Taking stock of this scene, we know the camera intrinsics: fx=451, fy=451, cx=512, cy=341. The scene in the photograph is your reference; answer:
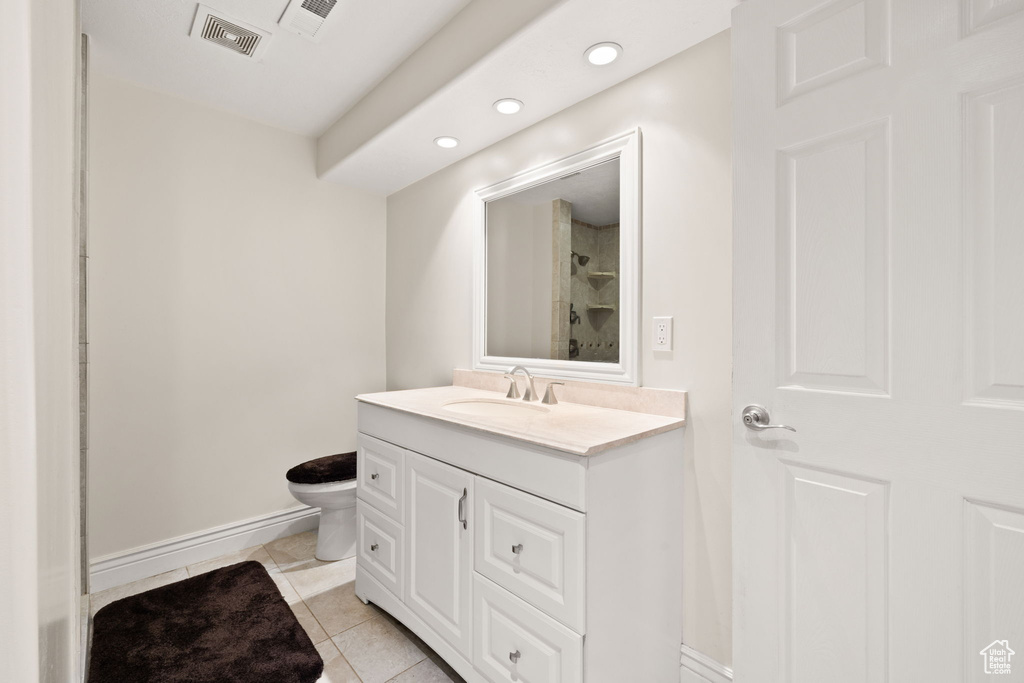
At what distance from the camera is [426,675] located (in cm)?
159

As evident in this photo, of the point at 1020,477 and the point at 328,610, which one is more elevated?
the point at 1020,477

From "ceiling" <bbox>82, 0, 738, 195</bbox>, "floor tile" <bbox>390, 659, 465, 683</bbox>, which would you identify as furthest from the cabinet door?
"ceiling" <bbox>82, 0, 738, 195</bbox>

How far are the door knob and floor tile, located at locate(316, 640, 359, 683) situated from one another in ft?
5.07

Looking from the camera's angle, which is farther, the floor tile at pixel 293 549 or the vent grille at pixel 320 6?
the floor tile at pixel 293 549

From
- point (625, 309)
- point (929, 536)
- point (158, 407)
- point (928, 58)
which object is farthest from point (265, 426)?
point (928, 58)

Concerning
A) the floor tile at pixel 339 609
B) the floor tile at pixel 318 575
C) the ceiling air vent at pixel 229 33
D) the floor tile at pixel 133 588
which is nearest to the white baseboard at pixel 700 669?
the floor tile at pixel 339 609

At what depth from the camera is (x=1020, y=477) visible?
0.87 metres

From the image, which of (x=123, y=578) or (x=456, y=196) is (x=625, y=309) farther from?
(x=123, y=578)

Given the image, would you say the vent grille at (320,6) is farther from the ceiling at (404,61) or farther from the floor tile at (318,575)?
the floor tile at (318,575)

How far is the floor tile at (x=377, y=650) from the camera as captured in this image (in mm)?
1601

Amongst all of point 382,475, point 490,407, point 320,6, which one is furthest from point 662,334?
point 320,6

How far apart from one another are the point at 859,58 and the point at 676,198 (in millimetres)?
579

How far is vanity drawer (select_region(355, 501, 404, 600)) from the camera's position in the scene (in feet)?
5.80

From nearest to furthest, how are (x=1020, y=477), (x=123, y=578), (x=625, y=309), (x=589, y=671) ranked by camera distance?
(x=1020, y=477)
(x=589, y=671)
(x=625, y=309)
(x=123, y=578)
